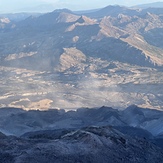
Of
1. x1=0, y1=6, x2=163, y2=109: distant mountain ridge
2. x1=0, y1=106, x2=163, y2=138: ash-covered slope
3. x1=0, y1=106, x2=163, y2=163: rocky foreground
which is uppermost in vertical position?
x1=0, y1=106, x2=163, y2=163: rocky foreground

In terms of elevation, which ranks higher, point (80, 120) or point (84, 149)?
point (84, 149)

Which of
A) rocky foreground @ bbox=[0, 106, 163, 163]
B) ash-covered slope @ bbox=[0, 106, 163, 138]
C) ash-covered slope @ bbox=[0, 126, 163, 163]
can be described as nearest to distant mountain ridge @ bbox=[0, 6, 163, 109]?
ash-covered slope @ bbox=[0, 106, 163, 138]

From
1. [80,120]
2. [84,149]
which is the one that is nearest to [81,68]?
[80,120]

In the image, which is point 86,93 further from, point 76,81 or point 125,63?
point 125,63

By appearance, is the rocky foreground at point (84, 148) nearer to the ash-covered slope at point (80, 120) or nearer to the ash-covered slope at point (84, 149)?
the ash-covered slope at point (84, 149)

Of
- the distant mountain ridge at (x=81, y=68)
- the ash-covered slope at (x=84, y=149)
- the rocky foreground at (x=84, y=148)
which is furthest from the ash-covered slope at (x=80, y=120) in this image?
the ash-covered slope at (x=84, y=149)

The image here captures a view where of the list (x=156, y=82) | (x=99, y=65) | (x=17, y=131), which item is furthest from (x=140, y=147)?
(x=99, y=65)

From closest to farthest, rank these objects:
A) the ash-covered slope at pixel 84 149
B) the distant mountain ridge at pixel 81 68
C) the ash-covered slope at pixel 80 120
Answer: the ash-covered slope at pixel 84 149
the ash-covered slope at pixel 80 120
the distant mountain ridge at pixel 81 68

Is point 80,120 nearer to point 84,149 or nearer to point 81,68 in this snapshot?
point 84,149

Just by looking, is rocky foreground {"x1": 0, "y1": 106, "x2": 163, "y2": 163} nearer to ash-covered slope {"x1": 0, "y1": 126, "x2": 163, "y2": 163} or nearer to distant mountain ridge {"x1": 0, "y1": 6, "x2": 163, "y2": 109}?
ash-covered slope {"x1": 0, "y1": 126, "x2": 163, "y2": 163}
